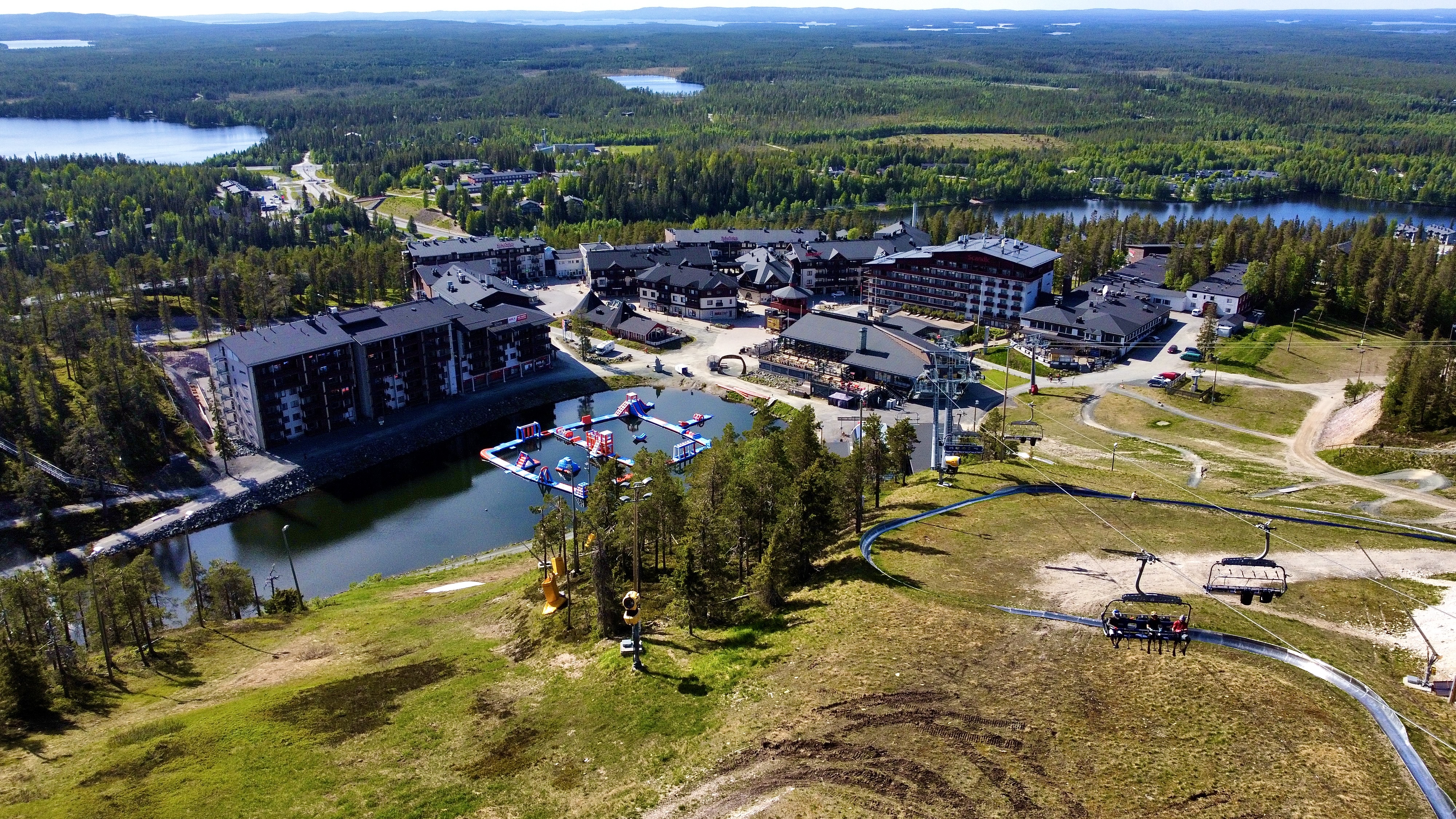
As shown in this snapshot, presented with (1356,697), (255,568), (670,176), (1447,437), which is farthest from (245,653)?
(670,176)

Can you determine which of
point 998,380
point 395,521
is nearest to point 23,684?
point 395,521

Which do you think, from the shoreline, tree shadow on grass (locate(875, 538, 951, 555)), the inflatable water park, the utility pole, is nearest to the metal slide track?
tree shadow on grass (locate(875, 538, 951, 555))

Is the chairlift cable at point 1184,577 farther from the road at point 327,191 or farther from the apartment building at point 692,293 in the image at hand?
the road at point 327,191

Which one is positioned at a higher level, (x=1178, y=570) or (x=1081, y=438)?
(x=1178, y=570)

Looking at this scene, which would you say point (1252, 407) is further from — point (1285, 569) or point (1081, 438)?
point (1285, 569)

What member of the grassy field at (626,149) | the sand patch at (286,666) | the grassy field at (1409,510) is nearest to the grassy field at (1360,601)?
the grassy field at (1409,510)

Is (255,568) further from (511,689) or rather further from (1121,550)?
(1121,550)
